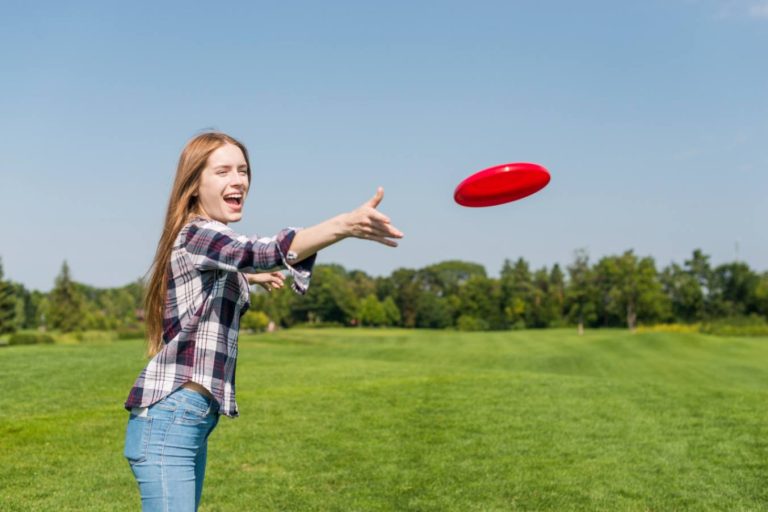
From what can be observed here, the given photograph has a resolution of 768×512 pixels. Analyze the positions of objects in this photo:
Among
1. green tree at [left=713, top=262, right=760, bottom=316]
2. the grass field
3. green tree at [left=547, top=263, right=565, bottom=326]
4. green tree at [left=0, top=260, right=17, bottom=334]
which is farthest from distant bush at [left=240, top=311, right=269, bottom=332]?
the grass field

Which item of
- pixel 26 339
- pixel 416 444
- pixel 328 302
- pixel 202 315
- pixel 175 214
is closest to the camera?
pixel 202 315

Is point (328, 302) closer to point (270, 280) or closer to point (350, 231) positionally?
point (270, 280)

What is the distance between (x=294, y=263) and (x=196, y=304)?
0.57 metres

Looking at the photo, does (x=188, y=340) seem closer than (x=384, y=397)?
Yes

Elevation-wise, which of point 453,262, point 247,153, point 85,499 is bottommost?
point 85,499

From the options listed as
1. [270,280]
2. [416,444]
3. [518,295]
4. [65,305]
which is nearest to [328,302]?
[518,295]

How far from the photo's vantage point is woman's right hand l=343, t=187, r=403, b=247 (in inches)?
109

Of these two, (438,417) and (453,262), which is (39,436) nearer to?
(438,417)

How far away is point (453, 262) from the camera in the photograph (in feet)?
461

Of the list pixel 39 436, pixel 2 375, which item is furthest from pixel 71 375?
pixel 39 436

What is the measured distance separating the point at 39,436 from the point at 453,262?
132 m

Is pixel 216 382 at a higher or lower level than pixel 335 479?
higher

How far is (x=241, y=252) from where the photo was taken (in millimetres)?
2959

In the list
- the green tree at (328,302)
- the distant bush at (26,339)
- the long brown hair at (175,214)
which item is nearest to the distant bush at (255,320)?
the green tree at (328,302)
